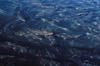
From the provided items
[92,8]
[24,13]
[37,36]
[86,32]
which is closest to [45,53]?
[37,36]

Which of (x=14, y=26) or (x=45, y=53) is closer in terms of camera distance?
(x=45, y=53)

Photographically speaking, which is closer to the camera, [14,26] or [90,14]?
[14,26]

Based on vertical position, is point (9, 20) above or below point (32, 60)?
above

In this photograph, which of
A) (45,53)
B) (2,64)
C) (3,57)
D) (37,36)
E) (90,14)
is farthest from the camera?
(90,14)

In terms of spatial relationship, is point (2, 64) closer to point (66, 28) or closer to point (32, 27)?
point (32, 27)

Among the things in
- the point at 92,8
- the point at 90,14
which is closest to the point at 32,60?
the point at 90,14

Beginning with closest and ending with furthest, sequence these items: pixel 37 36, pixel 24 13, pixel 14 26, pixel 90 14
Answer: pixel 37 36, pixel 14 26, pixel 24 13, pixel 90 14

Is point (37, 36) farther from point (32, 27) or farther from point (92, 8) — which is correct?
point (92, 8)

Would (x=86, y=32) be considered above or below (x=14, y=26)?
below

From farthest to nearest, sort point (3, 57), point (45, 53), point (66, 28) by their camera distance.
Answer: point (66, 28)
point (45, 53)
point (3, 57)
